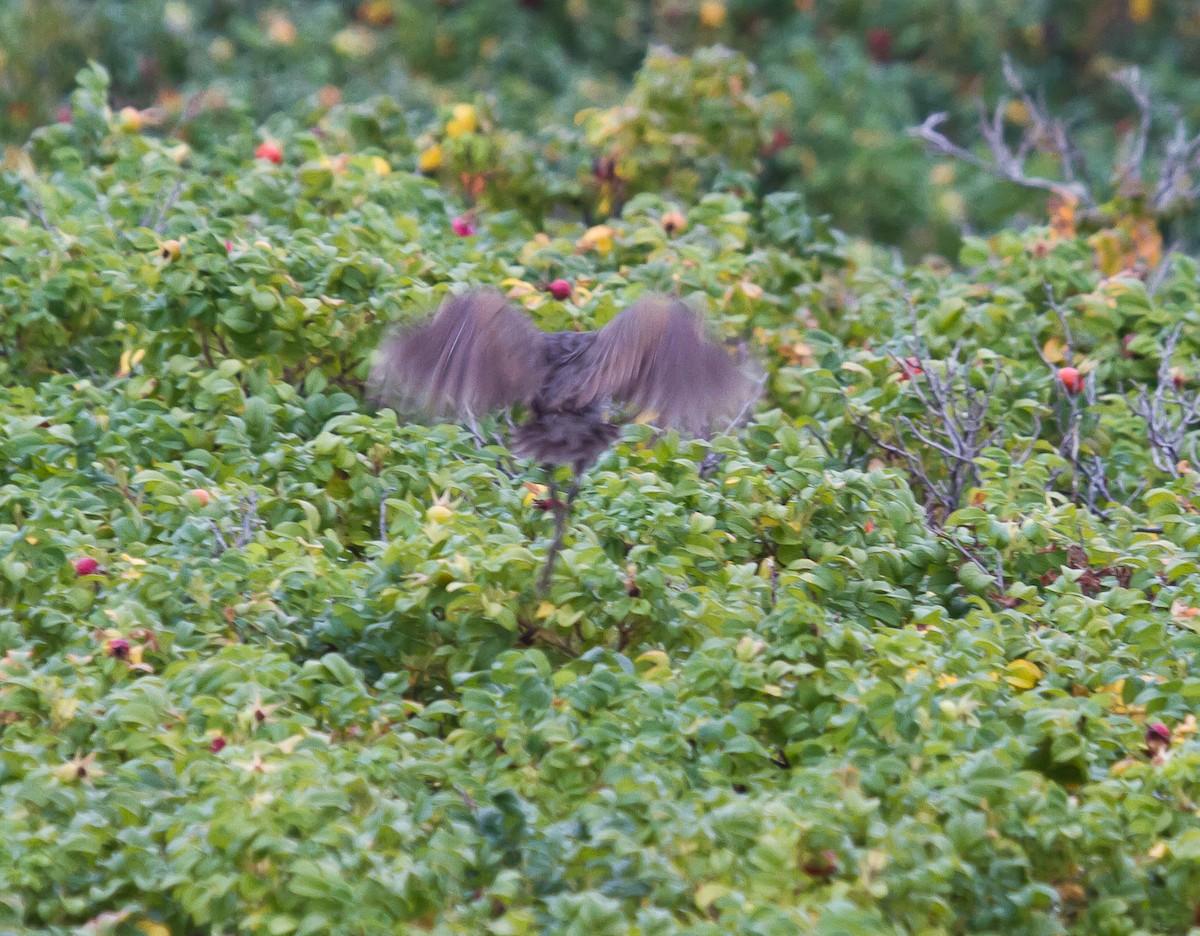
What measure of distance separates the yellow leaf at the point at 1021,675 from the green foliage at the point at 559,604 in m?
0.04

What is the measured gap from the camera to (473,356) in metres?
3.61

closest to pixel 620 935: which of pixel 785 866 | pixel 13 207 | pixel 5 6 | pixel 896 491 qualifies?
pixel 785 866

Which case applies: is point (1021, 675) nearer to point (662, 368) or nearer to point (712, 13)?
point (662, 368)

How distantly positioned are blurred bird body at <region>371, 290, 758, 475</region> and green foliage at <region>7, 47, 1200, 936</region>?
1.12ft

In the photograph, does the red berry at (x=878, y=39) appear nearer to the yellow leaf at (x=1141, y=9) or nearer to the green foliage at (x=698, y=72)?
the green foliage at (x=698, y=72)

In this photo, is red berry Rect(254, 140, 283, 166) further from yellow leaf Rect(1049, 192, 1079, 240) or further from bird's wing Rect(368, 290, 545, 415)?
yellow leaf Rect(1049, 192, 1079, 240)

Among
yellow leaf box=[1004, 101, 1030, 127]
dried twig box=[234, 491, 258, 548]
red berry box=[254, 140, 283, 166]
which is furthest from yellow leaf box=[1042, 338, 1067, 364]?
yellow leaf box=[1004, 101, 1030, 127]

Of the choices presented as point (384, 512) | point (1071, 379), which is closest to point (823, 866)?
point (384, 512)

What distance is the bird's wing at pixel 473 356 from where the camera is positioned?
362 cm

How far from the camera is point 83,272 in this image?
17.0 ft

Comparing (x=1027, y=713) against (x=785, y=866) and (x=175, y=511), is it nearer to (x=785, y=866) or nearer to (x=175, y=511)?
(x=785, y=866)

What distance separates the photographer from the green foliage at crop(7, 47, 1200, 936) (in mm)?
3158

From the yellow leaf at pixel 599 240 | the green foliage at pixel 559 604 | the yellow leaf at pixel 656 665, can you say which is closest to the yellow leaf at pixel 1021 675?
the green foliage at pixel 559 604

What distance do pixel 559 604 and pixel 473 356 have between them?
0.63 metres
